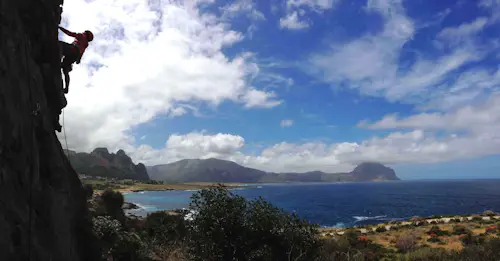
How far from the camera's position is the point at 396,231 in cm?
5738

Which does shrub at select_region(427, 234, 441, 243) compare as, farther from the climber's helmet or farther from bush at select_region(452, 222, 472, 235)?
the climber's helmet

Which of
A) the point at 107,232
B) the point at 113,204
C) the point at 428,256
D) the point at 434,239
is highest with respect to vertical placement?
Result: the point at 113,204

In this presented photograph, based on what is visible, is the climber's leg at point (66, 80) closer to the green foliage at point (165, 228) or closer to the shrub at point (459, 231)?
the green foliage at point (165, 228)

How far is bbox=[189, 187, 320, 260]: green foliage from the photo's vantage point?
20062mm

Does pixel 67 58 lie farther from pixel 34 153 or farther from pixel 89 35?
pixel 34 153

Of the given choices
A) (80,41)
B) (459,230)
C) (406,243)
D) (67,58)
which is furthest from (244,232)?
(459,230)

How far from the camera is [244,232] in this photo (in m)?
20.5

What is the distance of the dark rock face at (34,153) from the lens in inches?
371

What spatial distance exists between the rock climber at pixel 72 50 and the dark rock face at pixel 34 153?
44.6 inches

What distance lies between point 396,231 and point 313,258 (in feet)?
142

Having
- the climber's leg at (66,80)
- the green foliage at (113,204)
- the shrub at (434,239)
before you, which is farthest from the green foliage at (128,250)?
the shrub at (434,239)

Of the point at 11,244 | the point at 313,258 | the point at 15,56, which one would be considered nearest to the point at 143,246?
the point at 313,258

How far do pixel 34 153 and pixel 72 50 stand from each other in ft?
20.4

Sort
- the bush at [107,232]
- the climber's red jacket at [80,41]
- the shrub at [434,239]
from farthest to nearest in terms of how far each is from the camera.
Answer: the shrub at [434,239] → the bush at [107,232] → the climber's red jacket at [80,41]
